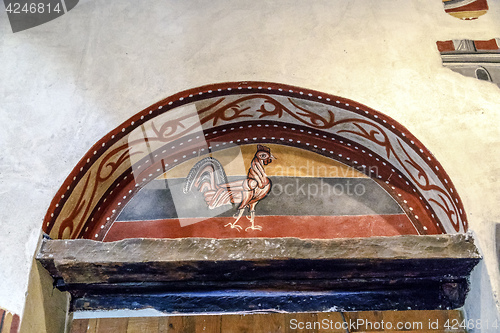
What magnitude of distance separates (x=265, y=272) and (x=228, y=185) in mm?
857

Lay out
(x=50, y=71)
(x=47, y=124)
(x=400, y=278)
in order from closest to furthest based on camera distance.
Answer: (x=400, y=278) → (x=47, y=124) → (x=50, y=71)

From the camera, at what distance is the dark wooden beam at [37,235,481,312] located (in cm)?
278

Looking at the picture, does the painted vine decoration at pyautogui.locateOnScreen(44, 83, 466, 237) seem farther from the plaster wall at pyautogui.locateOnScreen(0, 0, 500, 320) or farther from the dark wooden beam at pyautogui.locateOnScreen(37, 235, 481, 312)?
the dark wooden beam at pyautogui.locateOnScreen(37, 235, 481, 312)

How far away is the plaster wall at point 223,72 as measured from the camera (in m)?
3.00

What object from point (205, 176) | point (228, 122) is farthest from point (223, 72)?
point (205, 176)

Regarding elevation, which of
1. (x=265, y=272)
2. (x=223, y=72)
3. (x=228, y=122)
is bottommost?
(x=265, y=272)

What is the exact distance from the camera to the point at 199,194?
349 cm

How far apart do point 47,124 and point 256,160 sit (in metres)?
1.49

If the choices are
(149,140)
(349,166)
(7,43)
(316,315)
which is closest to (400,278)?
(316,315)

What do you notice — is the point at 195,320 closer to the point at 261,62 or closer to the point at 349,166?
the point at 349,166

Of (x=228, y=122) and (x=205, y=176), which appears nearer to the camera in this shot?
(x=205, y=176)

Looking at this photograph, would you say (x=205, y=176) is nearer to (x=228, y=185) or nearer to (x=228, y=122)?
(x=228, y=185)

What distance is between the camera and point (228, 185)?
3.52 meters

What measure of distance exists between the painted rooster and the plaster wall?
24.7 inches
